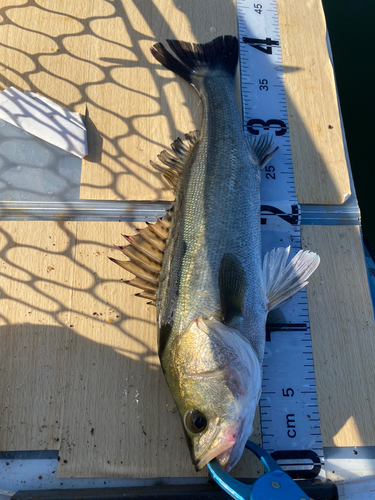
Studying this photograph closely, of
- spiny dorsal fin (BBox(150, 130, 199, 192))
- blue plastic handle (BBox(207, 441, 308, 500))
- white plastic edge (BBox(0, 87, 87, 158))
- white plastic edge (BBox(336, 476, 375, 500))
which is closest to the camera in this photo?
blue plastic handle (BBox(207, 441, 308, 500))

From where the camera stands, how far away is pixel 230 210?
152 cm

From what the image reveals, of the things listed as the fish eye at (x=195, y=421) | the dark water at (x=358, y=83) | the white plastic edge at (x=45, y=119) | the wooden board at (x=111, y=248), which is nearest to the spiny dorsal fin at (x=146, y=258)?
the wooden board at (x=111, y=248)

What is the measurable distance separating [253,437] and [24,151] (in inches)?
74.7

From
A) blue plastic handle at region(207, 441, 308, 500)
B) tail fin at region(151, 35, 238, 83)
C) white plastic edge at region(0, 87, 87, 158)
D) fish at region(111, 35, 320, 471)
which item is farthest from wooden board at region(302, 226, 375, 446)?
white plastic edge at region(0, 87, 87, 158)

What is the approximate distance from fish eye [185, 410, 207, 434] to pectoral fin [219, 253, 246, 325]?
35 cm

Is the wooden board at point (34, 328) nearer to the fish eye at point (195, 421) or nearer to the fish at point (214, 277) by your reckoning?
the fish at point (214, 277)

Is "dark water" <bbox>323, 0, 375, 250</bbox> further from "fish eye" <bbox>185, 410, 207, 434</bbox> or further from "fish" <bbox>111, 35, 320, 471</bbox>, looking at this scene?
"fish eye" <bbox>185, 410, 207, 434</bbox>

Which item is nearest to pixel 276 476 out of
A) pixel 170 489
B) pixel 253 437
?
pixel 253 437

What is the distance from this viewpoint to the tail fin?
1985 millimetres

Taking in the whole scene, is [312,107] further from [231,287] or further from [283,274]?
[231,287]

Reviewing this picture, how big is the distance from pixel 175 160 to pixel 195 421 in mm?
1231

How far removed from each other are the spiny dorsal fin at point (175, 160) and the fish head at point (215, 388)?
79 centimetres

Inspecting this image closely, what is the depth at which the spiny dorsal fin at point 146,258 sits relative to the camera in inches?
58.9

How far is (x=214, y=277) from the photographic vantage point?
4.59 feet
